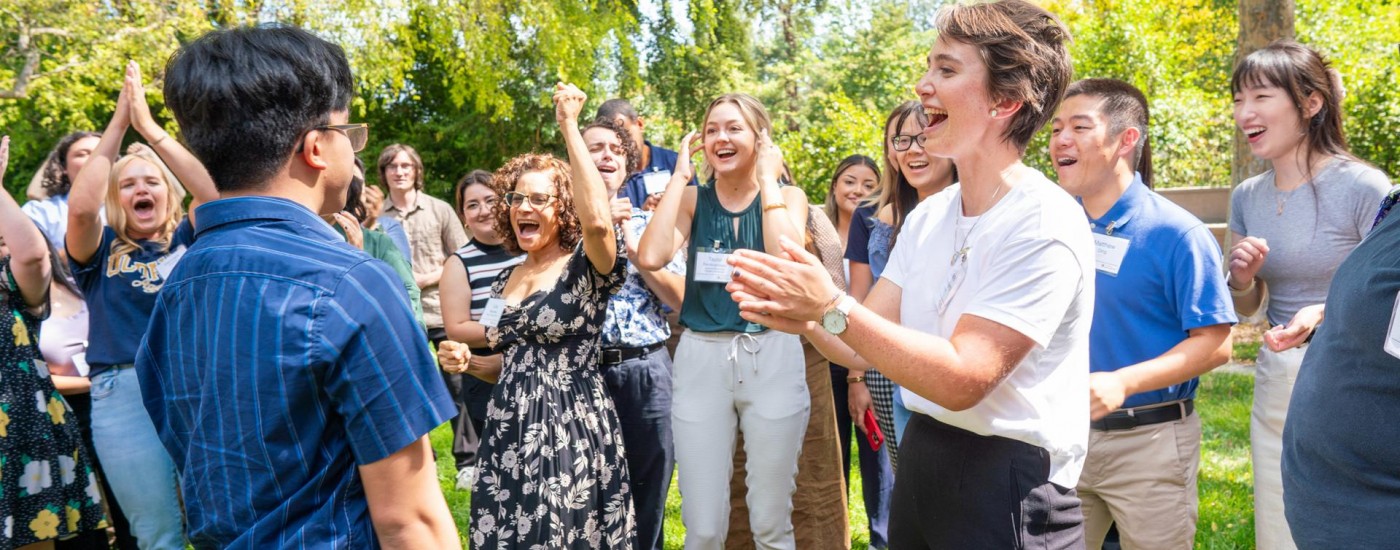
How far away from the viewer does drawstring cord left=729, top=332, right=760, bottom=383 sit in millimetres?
3938

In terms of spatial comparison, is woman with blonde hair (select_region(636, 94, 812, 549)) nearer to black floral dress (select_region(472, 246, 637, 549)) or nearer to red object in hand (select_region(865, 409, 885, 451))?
black floral dress (select_region(472, 246, 637, 549))

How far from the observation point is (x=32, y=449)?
12.3ft

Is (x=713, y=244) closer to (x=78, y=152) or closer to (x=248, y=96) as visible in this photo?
(x=248, y=96)

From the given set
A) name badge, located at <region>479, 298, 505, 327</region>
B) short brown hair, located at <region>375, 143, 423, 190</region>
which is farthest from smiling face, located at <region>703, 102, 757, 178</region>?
short brown hair, located at <region>375, 143, 423, 190</region>

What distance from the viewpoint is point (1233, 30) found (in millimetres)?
24812

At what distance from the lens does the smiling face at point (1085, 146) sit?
3.21 metres

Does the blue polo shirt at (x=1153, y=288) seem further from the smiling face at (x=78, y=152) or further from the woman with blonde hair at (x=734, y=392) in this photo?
the smiling face at (x=78, y=152)

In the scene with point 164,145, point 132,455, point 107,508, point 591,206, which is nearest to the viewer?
point 164,145

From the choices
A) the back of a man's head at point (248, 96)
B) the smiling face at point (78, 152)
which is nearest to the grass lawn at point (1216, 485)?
the smiling face at point (78, 152)

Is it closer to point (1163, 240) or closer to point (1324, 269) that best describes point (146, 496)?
point (1163, 240)

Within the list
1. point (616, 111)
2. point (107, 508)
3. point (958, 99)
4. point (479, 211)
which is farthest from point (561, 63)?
point (958, 99)

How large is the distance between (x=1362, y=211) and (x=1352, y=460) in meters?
1.97

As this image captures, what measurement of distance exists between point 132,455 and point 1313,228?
184 inches

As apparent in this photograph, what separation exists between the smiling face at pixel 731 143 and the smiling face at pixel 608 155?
1.09 metres
